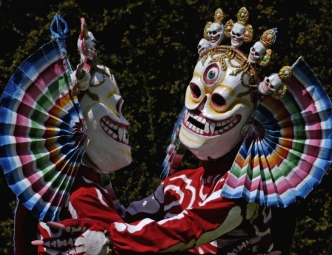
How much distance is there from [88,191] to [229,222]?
Answer: 74 cm

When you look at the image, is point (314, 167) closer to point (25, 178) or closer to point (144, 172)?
point (25, 178)

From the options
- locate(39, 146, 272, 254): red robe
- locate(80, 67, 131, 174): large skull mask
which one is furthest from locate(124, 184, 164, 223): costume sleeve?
locate(80, 67, 131, 174): large skull mask

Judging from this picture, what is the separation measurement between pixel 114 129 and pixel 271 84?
0.86 metres

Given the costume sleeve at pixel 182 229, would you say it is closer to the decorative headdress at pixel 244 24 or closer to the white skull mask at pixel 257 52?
the white skull mask at pixel 257 52

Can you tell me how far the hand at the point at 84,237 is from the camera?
21.3 feet

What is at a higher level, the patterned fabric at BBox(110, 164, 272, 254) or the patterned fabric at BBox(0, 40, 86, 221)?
the patterned fabric at BBox(0, 40, 86, 221)

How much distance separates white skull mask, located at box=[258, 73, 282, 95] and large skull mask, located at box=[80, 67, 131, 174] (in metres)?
0.77

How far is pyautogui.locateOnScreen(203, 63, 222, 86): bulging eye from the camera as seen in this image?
6.82 meters

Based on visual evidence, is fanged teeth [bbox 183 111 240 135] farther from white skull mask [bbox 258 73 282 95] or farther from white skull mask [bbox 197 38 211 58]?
white skull mask [bbox 197 38 211 58]

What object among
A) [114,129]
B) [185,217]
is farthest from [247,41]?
[185,217]

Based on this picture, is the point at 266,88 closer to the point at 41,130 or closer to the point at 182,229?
the point at 182,229

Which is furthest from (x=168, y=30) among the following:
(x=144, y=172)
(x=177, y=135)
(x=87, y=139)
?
(x=87, y=139)

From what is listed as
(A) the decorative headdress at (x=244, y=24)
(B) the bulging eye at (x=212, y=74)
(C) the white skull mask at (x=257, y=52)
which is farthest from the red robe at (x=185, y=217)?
(A) the decorative headdress at (x=244, y=24)

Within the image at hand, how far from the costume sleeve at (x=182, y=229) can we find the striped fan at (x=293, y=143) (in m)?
0.18
